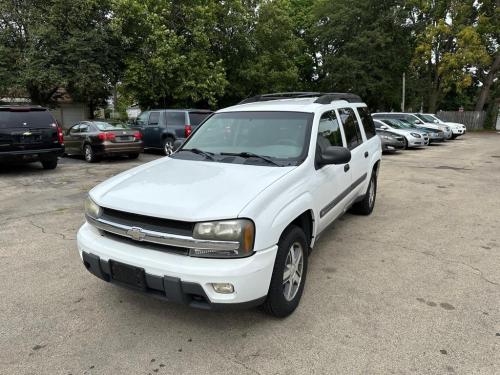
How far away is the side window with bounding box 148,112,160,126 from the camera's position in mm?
14814

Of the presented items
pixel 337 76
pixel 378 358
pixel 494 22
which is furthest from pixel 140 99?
pixel 494 22

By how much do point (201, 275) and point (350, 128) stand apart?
3212 mm

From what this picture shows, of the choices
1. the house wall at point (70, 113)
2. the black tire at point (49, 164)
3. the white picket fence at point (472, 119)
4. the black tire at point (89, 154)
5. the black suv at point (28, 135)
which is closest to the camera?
the black suv at point (28, 135)

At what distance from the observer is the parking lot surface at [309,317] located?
2768mm

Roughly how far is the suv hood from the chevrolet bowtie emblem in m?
0.13

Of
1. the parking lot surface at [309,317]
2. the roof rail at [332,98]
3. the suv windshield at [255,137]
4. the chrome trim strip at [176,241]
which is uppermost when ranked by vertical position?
the roof rail at [332,98]

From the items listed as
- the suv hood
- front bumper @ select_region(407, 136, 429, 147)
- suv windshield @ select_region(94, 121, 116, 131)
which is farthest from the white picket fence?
the suv hood

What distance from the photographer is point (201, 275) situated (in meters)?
2.71

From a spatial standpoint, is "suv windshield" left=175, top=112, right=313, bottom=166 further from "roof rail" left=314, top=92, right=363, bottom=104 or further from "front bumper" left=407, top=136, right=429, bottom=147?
"front bumper" left=407, top=136, right=429, bottom=147

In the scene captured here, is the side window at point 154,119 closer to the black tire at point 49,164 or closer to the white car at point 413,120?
the black tire at point 49,164

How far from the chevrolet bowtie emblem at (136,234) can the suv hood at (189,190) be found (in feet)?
0.44

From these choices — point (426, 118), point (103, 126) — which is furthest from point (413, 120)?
point (103, 126)

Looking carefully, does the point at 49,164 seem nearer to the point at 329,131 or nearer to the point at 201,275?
the point at 329,131

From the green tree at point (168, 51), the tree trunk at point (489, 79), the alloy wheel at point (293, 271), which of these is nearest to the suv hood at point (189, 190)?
the alloy wheel at point (293, 271)
